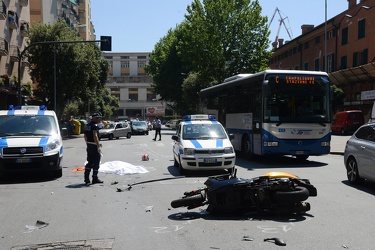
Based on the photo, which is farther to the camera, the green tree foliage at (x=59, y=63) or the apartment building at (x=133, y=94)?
the apartment building at (x=133, y=94)

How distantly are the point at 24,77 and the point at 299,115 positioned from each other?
1415 inches

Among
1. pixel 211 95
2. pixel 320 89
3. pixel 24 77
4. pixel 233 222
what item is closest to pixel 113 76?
pixel 24 77

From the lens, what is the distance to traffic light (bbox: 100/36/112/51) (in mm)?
24234

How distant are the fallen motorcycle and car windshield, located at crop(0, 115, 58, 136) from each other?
656 cm

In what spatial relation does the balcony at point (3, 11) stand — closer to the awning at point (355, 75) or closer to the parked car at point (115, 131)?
→ the parked car at point (115, 131)

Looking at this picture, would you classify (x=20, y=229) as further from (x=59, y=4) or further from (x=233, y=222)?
(x=59, y=4)

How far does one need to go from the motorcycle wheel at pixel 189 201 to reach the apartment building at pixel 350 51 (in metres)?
32.0

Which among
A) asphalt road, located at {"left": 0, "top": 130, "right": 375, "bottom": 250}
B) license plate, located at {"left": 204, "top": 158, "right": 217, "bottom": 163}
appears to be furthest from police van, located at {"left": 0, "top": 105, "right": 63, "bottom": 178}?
license plate, located at {"left": 204, "top": 158, "right": 217, "bottom": 163}

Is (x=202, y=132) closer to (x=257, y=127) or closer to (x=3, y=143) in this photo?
(x=257, y=127)

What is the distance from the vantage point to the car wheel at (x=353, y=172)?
10.3 meters

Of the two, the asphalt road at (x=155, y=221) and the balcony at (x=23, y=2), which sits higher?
the balcony at (x=23, y=2)

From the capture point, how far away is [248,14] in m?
48.3

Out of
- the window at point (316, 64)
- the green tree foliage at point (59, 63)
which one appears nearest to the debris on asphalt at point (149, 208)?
the green tree foliage at point (59, 63)

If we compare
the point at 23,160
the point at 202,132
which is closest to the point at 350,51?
the point at 202,132
